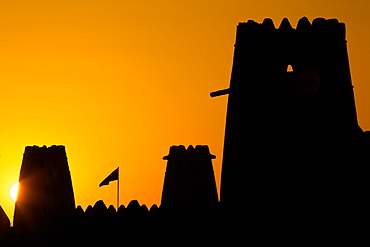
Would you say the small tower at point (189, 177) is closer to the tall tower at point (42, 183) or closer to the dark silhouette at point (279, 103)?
the tall tower at point (42, 183)

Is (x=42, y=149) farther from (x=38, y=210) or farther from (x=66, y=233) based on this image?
(x=66, y=233)

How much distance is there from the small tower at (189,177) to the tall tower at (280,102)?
11.4 m

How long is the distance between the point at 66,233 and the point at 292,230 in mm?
12406

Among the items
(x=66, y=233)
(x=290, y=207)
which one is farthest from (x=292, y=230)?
(x=66, y=233)

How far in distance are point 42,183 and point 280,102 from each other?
20.4 meters

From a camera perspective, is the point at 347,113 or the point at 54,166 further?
the point at 54,166

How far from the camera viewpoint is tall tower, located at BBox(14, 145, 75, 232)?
52062 mm

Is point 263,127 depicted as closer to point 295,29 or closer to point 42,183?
point 295,29

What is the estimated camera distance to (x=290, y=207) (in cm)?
2730

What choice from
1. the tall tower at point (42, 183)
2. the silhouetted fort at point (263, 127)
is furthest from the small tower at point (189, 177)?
the silhouetted fort at point (263, 127)

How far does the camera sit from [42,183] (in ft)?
172

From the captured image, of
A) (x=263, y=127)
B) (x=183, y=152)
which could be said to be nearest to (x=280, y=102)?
(x=263, y=127)

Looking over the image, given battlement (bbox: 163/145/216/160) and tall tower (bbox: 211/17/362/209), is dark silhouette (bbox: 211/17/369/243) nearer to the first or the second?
tall tower (bbox: 211/17/362/209)

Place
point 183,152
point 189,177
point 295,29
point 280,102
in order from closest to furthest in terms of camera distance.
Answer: point 280,102 → point 295,29 → point 189,177 → point 183,152
